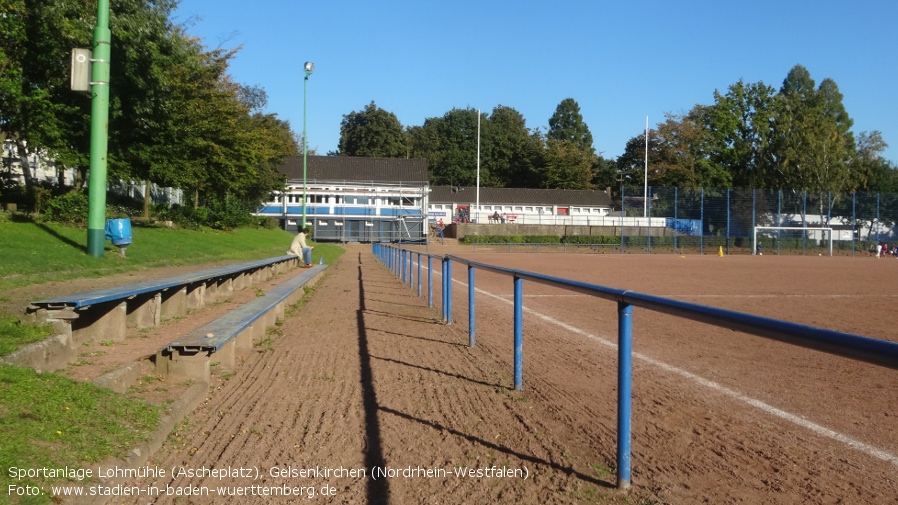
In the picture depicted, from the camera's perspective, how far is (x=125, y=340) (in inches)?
281

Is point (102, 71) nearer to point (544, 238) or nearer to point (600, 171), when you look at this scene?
point (544, 238)

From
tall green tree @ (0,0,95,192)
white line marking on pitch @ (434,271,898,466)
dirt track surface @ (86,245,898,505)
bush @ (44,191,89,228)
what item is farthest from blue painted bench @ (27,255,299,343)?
tall green tree @ (0,0,95,192)

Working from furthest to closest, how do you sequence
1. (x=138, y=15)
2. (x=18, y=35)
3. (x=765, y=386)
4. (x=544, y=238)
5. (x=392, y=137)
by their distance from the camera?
(x=392, y=137) < (x=544, y=238) < (x=138, y=15) < (x=18, y=35) < (x=765, y=386)

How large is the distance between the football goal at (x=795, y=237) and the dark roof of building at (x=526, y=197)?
30950 millimetres

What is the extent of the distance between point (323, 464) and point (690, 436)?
7.56 feet

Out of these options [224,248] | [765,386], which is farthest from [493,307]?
[224,248]

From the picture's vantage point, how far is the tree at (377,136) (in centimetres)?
10112

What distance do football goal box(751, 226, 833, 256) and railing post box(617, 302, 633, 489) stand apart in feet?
176

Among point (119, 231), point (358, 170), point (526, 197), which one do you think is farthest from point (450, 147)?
point (119, 231)

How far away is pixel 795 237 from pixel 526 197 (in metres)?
35.9

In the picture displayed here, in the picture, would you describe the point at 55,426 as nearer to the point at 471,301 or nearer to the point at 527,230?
the point at 471,301

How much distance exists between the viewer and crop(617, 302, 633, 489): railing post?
375 cm

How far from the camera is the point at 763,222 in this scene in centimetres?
5531

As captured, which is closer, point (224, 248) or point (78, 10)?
point (78, 10)
